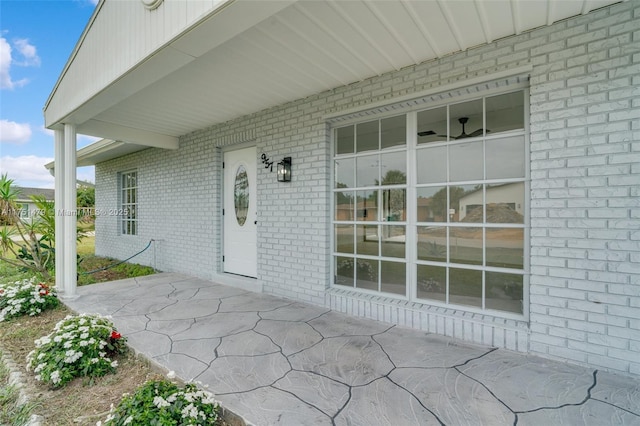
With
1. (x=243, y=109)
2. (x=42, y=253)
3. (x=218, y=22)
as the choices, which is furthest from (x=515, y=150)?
(x=42, y=253)

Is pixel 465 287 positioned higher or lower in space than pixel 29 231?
lower

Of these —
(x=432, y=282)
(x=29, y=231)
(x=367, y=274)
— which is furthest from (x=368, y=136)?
(x=29, y=231)

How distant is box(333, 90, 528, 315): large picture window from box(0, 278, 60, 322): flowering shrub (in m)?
3.83

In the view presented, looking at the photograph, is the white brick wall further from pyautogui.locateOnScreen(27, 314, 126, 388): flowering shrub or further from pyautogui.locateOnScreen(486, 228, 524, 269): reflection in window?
pyautogui.locateOnScreen(27, 314, 126, 388): flowering shrub

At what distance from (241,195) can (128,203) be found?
4774mm

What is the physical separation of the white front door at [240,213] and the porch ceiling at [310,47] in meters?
1.02

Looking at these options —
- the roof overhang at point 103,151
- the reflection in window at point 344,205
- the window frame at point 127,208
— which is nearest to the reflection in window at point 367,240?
the reflection in window at point 344,205

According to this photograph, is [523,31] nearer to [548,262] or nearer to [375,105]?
[375,105]

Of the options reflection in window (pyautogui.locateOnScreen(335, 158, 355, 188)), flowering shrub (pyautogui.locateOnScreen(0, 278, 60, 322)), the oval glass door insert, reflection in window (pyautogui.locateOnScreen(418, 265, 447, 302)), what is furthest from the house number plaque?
flowering shrub (pyautogui.locateOnScreen(0, 278, 60, 322))

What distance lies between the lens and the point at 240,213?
4.92 metres

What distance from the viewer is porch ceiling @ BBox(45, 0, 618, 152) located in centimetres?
212

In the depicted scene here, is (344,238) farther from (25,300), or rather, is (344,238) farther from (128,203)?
(128,203)

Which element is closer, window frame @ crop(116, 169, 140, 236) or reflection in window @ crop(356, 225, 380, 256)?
reflection in window @ crop(356, 225, 380, 256)

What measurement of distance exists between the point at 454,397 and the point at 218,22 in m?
2.89
